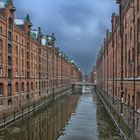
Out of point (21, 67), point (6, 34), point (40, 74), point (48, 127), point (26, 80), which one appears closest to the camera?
point (48, 127)

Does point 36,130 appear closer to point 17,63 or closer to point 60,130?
point 60,130

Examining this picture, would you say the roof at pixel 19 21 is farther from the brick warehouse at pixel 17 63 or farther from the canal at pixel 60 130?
the canal at pixel 60 130

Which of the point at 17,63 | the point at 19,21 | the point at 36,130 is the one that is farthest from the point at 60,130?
the point at 19,21

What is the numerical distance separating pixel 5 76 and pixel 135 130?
23214 mm

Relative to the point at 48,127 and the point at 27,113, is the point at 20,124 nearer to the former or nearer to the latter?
the point at 48,127

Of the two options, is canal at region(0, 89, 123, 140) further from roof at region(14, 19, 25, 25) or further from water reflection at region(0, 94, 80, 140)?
roof at region(14, 19, 25, 25)

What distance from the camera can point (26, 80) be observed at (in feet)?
201

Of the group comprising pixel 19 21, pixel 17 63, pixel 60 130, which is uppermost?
pixel 19 21

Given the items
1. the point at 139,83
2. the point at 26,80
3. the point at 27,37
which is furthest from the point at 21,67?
the point at 139,83

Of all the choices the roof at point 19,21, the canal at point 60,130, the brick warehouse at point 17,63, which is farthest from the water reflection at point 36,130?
the roof at point 19,21

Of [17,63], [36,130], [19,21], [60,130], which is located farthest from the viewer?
[19,21]

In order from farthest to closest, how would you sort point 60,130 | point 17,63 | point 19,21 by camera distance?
point 19,21
point 17,63
point 60,130

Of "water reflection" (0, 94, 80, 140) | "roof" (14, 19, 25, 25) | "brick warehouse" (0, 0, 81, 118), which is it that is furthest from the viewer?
"roof" (14, 19, 25, 25)

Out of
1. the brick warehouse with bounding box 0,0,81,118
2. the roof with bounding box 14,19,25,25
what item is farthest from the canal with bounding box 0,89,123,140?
the roof with bounding box 14,19,25,25
